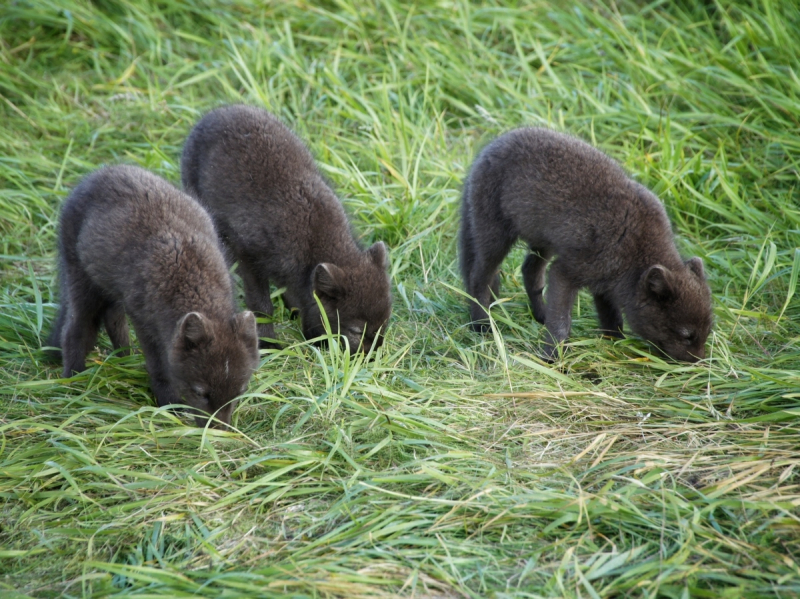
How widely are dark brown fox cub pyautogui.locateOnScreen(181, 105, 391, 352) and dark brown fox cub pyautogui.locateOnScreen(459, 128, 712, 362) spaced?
3.27 feet

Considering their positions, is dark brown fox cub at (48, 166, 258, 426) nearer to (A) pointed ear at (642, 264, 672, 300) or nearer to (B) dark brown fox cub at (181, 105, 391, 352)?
(B) dark brown fox cub at (181, 105, 391, 352)

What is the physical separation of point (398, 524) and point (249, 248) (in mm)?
3173

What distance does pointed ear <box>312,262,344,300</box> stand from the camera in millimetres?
6246

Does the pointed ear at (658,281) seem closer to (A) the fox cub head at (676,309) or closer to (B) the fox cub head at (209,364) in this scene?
(A) the fox cub head at (676,309)

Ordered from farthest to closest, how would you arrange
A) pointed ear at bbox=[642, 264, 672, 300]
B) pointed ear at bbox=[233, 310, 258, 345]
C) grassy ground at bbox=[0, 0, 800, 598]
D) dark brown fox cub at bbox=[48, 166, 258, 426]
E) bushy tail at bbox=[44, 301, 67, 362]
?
1. bushy tail at bbox=[44, 301, 67, 362]
2. pointed ear at bbox=[642, 264, 672, 300]
3. pointed ear at bbox=[233, 310, 258, 345]
4. dark brown fox cub at bbox=[48, 166, 258, 426]
5. grassy ground at bbox=[0, 0, 800, 598]

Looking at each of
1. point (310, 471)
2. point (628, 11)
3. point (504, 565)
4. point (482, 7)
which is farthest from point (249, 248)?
point (628, 11)

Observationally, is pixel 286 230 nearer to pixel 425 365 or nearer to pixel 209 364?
pixel 425 365

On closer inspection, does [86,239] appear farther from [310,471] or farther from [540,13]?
[540,13]

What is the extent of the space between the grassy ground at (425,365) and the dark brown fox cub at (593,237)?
28cm

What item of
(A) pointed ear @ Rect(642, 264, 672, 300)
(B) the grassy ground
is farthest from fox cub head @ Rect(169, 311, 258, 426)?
(A) pointed ear @ Rect(642, 264, 672, 300)

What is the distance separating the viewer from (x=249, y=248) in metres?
6.70

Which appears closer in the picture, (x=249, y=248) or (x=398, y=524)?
(x=398, y=524)

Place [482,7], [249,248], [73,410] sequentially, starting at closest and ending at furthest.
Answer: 1. [73,410]
2. [249,248]
3. [482,7]

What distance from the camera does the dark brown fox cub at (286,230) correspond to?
20.8ft
